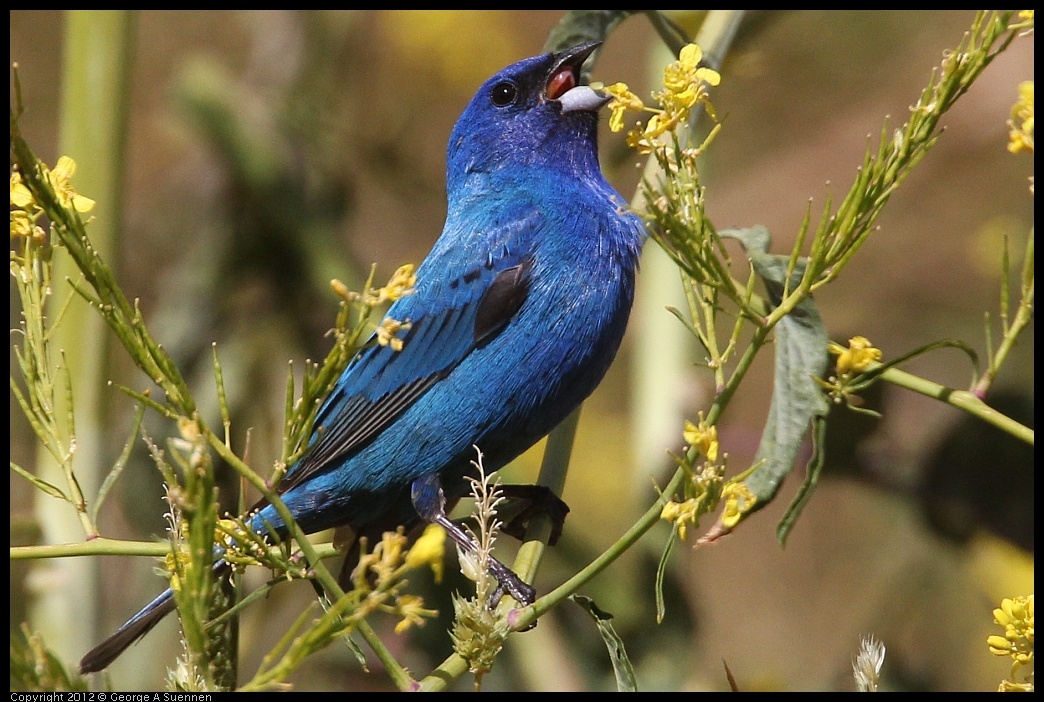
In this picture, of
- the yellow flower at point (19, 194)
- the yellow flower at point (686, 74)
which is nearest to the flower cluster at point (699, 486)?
the yellow flower at point (686, 74)

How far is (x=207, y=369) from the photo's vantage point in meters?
4.55

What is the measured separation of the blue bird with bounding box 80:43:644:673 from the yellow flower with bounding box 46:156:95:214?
118 cm

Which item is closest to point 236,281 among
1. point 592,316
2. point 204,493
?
point 592,316

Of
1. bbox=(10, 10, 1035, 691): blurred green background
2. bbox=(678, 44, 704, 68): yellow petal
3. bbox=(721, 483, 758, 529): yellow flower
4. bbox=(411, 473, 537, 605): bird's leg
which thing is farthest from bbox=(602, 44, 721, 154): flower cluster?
bbox=(10, 10, 1035, 691): blurred green background

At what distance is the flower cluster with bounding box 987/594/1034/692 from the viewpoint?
1.64 m

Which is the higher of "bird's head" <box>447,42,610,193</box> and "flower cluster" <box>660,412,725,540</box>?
"bird's head" <box>447,42,610,193</box>

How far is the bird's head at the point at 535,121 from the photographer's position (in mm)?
3311

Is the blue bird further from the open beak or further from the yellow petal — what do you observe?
the yellow petal

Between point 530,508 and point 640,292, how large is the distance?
1563 mm

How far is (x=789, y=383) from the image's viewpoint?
7.17 ft

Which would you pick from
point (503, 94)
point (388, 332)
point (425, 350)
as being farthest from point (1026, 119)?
point (503, 94)

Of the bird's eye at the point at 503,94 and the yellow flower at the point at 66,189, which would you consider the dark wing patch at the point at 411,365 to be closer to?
the bird's eye at the point at 503,94

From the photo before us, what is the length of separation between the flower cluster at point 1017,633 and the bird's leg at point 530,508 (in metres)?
1.08

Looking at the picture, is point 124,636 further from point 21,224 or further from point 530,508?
point 21,224
